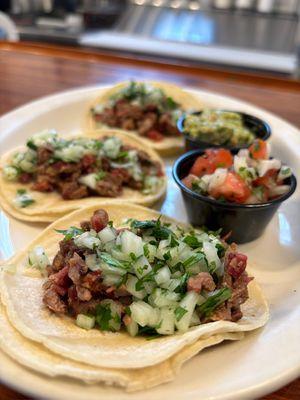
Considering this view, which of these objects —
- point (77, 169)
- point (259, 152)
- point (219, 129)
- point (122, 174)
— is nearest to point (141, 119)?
point (219, 129)

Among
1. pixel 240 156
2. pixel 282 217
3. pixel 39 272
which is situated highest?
pixel 240 156

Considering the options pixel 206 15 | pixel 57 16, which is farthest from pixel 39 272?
pixel 57 16

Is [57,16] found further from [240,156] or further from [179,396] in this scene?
[179,396]

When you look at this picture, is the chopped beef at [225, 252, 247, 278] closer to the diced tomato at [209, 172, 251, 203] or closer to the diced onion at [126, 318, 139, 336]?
the diced onion at [126, 318, 139, 336]

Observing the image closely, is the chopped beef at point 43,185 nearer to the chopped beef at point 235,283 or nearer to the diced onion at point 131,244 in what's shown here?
the diced onion at point 131,244

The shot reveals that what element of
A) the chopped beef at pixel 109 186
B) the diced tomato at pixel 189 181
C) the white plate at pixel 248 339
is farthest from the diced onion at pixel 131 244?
the chopped beef at pixel 109 186

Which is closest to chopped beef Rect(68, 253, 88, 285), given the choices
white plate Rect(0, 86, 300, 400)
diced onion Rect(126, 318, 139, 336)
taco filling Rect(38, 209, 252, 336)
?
taco filling Rect(38, 209, 252, 336)
